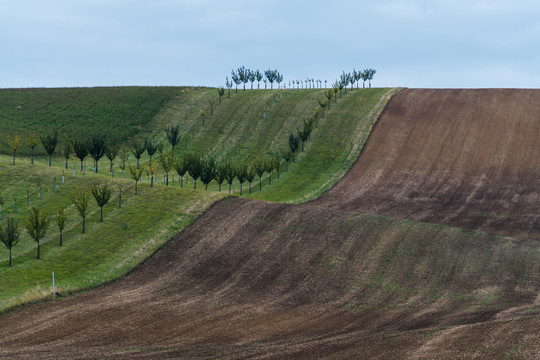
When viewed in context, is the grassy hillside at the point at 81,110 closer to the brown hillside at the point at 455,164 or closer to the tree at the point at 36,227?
the brown hillside at the point at 455,164

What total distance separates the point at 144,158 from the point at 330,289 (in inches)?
2661

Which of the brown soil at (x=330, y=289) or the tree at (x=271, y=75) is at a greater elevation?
the tree at (x=271, y=75)

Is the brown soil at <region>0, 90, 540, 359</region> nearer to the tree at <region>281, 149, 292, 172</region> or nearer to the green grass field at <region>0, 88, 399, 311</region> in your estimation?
the green grass field at <region>0, 88, 399, 311</region>

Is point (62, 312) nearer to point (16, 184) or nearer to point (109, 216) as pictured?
point (109, 216)

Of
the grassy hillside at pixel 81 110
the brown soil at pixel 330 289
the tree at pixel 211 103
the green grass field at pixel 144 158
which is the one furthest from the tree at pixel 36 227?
the tree at pixel 211 103

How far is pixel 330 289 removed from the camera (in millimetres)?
45719

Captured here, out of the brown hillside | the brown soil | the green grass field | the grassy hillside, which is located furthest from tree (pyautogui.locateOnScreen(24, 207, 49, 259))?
the grassy hillside

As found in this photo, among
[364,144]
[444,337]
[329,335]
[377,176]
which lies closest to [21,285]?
[329,335]

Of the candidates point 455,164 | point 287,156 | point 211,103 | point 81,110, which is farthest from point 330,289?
point 81,110

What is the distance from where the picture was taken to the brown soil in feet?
102

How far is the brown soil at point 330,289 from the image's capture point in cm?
3095

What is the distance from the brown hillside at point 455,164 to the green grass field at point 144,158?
501 centimetres

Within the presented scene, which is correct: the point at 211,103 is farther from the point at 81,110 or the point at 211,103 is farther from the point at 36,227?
the point at 36,227

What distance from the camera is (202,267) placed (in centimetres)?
5203
